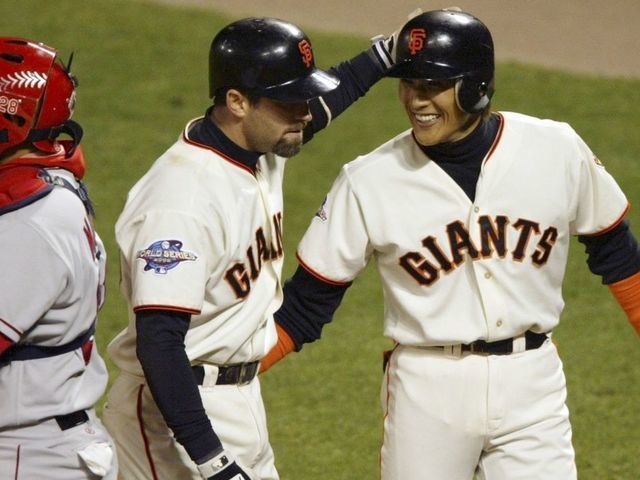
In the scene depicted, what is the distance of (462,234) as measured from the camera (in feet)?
14.4

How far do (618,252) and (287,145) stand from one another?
3.83 ft

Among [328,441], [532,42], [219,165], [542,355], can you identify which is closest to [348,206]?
[219,165]

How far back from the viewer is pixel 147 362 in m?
3.87

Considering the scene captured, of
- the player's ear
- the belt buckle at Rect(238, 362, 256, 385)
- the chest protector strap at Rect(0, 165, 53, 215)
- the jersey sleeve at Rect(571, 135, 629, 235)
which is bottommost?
the belt buckle at Rect(238, 362, 256, 385)

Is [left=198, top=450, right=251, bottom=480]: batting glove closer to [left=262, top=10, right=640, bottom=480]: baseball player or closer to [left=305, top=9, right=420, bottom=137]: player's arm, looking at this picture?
[left=262, top=10, right=640, bottom=480]: baseball player

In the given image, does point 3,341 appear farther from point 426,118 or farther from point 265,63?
point 426,118

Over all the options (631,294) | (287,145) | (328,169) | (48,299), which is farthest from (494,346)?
(328,169)


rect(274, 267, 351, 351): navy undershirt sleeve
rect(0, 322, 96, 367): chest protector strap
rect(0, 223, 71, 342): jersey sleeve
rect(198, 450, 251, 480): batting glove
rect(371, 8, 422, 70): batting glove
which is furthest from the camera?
rect(371, 8, 422, 70): batting glove

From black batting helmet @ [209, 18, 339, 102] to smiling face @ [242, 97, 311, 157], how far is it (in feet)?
0.17

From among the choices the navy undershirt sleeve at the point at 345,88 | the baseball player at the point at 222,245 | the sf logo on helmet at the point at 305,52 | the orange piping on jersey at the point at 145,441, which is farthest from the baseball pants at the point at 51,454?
the navy undershirt sleeve at the point at 345,88

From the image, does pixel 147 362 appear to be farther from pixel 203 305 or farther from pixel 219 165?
pixel 219 165

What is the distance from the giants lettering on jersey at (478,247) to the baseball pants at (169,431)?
662mm

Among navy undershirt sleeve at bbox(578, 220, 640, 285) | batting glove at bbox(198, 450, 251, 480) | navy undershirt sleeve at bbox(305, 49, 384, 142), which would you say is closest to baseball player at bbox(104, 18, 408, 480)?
batting glove at bbox(198, 450, 251, 480)

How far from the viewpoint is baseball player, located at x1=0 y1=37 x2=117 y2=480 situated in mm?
3650
